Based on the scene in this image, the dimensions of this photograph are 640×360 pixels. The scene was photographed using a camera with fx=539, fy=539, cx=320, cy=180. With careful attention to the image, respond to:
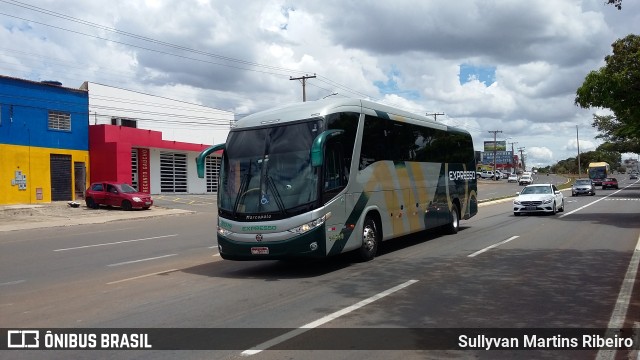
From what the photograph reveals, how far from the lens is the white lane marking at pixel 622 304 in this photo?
5442 millimetres

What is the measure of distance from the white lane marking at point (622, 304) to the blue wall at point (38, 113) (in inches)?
1208

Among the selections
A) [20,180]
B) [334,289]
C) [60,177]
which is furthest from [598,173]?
[334,289]

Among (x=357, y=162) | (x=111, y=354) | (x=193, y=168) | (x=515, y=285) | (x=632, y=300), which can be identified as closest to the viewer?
(x=111, y=354)

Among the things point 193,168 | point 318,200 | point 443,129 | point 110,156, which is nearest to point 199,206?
point 110,156

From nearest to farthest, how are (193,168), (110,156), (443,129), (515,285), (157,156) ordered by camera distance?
(515,285) < (443,129) < (110,156) < (157,156) < (193,168)

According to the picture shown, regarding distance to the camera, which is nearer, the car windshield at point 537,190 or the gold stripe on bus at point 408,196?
the gold stripe on bus at point 408,196

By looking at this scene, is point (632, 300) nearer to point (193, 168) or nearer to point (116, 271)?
point (116, 271)

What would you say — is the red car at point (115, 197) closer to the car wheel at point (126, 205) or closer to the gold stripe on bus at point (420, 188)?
the car wheel at point (126, 205)

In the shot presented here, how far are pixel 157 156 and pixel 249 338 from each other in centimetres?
3697

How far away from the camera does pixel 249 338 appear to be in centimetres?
596

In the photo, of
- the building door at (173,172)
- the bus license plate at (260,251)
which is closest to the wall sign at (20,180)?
the building door at (173,172)

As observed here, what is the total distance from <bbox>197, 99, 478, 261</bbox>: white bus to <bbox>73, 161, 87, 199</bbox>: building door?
88.5 feet

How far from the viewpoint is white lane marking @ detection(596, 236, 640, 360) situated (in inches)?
214

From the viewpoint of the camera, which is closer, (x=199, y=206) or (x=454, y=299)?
(x=454, y=299)
